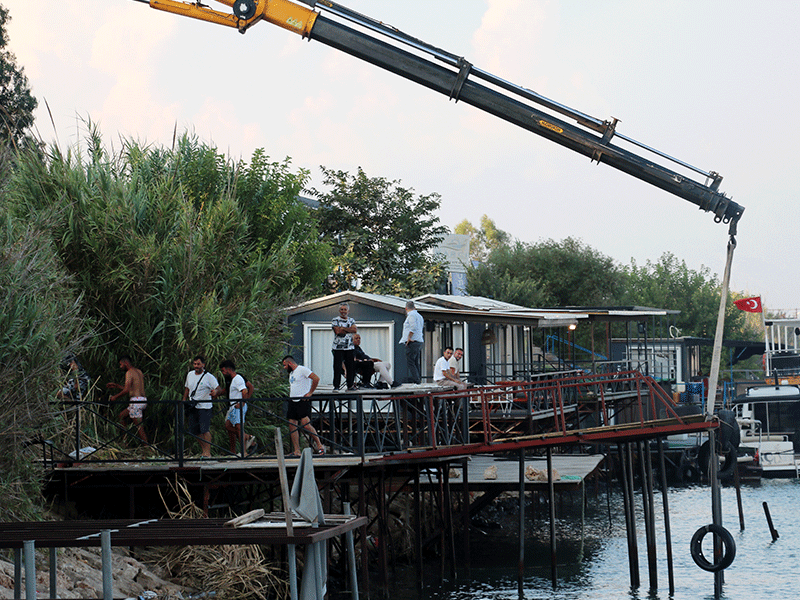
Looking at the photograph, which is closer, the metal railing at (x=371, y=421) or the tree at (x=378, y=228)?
the metal railing at (x=371, y=421)

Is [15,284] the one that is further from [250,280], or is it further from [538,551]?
[538,551]

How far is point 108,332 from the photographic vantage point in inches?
774

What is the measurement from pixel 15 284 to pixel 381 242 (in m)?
31.6

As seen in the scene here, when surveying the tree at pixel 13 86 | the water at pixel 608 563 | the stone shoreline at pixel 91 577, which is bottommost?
the water at pixel 608 563

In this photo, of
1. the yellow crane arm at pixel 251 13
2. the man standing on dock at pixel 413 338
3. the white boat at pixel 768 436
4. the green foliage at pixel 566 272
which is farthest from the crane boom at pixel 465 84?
the green foliage at pixel 566 272

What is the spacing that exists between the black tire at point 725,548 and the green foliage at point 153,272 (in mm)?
9067

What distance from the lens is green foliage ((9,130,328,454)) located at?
19.8 metres

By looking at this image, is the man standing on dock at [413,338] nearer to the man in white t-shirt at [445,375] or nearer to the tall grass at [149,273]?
the man in white t-shirt at [445,375]

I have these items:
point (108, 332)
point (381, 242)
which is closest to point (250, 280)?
point (108, 332)

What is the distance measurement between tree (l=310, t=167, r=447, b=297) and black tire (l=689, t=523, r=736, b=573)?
26226 millimetres

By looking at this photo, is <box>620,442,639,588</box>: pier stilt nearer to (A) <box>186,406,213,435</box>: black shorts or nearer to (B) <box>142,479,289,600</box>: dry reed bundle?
(B) <box>142,479,289,600</box>: dry reed bundle

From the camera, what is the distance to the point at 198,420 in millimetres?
17984

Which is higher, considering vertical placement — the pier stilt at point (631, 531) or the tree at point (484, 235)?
the tree at point (484, 235)

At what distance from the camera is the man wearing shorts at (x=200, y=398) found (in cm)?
1780
